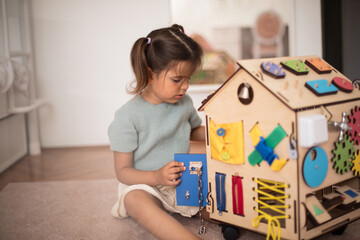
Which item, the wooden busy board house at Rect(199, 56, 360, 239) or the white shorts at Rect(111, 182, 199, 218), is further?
the white shorts at Rect(111, 182, 199, 218)

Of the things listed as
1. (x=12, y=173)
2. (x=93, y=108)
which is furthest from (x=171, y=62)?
→ (x=93, y=108)

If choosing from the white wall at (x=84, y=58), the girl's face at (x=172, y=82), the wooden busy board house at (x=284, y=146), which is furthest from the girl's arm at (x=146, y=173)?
the white wall at (x=84, y=58)

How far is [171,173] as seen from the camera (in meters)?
1.09

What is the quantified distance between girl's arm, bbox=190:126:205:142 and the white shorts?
215 mm

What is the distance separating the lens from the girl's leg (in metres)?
0.96

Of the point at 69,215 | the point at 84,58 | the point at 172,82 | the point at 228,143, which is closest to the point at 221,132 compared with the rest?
the point at 228,143

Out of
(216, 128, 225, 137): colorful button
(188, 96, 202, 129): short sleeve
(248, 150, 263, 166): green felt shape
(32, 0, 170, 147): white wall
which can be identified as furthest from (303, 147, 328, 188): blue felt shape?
(32, 0, 170, 147): white wall

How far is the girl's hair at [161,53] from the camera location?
3.81 ft

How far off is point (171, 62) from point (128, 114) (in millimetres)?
200

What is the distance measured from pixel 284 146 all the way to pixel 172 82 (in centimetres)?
43

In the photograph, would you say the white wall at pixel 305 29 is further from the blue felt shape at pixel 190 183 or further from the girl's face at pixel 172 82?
the blue felt shape at pixel 190 183

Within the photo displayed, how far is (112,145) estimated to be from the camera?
1193mm

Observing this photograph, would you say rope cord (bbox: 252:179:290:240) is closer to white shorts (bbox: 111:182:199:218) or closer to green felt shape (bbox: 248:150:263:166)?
green felt shape (bbox: 248:150:263:166)

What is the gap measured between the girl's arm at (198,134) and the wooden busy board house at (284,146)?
0.34 meters
